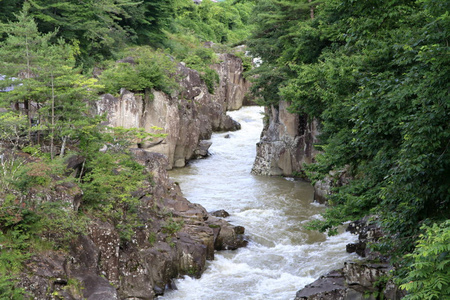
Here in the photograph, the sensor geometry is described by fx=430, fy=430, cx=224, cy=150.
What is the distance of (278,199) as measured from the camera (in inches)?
819

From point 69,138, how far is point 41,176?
336 centimetres

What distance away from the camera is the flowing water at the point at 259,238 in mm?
12469

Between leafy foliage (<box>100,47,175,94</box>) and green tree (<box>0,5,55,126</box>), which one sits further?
leafy foliage (<box>100,47,175,94</box>)

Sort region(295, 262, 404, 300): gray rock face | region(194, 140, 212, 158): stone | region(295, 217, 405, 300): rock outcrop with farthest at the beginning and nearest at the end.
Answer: region(194, 140, 212, 158): stone
region(295, 262, 404, 300): gray rock face
region(295, 217, 405, 300): rock outcrop

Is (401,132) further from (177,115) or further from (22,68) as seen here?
(177,115)

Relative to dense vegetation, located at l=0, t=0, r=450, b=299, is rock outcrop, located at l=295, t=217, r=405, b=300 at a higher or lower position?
lower

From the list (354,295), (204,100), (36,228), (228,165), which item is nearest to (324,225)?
(354,295)

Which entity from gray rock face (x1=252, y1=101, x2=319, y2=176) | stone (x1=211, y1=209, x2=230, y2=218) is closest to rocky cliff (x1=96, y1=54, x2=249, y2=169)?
gray rock face (x1=252, y1=101, x2=319, y2=176)

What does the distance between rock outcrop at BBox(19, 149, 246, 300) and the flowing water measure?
0.58 meters

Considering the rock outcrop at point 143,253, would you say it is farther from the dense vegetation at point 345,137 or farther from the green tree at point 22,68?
the green tree at point 22,68

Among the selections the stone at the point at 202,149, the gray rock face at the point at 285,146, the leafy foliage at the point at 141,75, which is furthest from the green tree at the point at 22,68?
the gray rock face at the point at 285,146

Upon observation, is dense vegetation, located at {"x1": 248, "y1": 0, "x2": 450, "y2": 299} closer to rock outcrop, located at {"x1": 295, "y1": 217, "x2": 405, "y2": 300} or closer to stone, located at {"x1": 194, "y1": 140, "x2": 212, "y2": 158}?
rock outcrop, located at {"x1": 295, "y1": 217, "x2": 405, "y2": 300}

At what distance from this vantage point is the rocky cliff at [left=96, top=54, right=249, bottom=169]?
23.0m

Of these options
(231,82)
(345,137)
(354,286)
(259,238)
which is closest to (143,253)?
(259,238)
